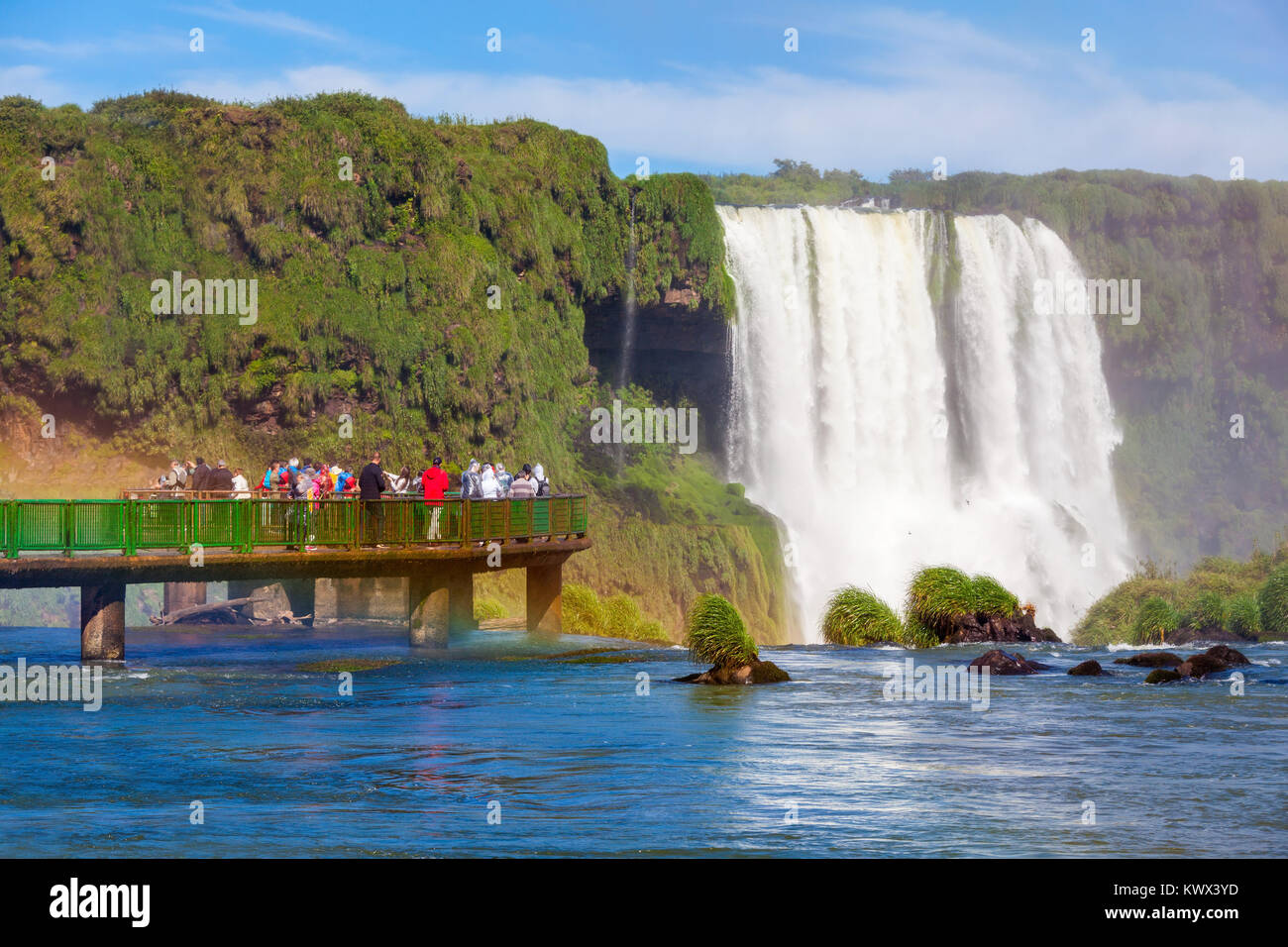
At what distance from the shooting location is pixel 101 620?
36156 millimetres

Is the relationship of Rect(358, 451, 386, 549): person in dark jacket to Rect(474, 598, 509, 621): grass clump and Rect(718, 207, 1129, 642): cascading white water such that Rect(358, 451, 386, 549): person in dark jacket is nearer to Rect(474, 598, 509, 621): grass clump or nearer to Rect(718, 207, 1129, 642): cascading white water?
Rect(474, 598, 509, 621): grass clump

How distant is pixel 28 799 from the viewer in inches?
875

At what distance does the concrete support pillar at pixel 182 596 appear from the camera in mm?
52781

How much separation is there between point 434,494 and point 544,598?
808cm

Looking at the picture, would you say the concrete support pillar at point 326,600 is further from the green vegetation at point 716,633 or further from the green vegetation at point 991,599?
the green vegetation at point 991,599

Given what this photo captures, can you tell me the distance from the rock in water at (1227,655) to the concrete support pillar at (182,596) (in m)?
30.9

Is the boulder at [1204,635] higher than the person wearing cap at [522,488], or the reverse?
the person wearing cap at [522,488]

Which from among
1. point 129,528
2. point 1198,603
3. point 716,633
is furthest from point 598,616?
point 129,528

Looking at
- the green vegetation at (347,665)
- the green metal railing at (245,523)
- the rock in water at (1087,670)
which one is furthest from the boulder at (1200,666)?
the green vegetation at (347,665)

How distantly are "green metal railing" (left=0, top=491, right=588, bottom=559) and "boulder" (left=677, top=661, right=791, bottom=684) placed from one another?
24.2ft

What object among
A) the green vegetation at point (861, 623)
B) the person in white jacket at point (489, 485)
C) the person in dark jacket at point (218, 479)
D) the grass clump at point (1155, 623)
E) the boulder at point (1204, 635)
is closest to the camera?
the person in dark jacket at point (218, 479)

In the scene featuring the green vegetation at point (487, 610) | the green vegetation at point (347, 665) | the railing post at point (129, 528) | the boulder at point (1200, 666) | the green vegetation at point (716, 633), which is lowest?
the green vegetation at point (487, 610)

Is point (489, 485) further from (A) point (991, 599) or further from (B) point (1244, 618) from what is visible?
(B) point (1244, 618)

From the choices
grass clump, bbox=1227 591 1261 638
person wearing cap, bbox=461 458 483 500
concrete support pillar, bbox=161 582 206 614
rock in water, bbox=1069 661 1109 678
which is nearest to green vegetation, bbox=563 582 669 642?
concrete support pillar, bbox=161 582 206 614
